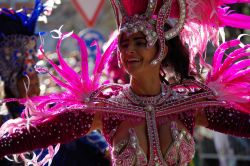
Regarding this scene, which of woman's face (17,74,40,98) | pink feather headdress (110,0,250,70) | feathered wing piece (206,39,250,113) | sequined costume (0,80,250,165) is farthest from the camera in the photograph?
woman's face (17,74,40,98)

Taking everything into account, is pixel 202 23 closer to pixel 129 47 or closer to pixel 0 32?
pixel 129 47

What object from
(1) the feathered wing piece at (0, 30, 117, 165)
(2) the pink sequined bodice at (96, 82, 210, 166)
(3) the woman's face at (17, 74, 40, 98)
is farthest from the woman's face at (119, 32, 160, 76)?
(3) the woman's face at (17, 74, 40, 98)

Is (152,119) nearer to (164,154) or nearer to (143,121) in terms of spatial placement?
(143,121)

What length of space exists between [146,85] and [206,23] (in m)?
0.57

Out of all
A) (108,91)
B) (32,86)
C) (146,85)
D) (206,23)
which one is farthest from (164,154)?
(32,86)

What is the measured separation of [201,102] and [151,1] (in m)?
0.63

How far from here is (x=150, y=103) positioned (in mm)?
4004

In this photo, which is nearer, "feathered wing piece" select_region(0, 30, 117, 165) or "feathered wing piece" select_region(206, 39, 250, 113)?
"feathered wing piece" select_region(0, 30, 117, 165)

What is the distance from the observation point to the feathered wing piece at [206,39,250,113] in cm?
413

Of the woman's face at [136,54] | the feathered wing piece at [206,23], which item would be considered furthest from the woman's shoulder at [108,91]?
the feathered wing piece at [206,23]

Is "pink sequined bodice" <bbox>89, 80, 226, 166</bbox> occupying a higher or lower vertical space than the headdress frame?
lower

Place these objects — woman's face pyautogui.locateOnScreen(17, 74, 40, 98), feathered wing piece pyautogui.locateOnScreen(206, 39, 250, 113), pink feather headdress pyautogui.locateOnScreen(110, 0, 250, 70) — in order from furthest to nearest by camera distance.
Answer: woman's face pyautogui.locateOnScreen(17, 74, 40, 98) → feathered wing piece pyautogui.locateOnScreen(206, 39, 250, 113) → pink feather headdress pyautogui.locateOnScreen(110, 0, 250, 70)

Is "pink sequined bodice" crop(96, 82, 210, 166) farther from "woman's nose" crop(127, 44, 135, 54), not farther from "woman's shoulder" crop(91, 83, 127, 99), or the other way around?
"woman's nose" crop(127, 44, 135, 54)

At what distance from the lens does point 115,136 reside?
3.92m
